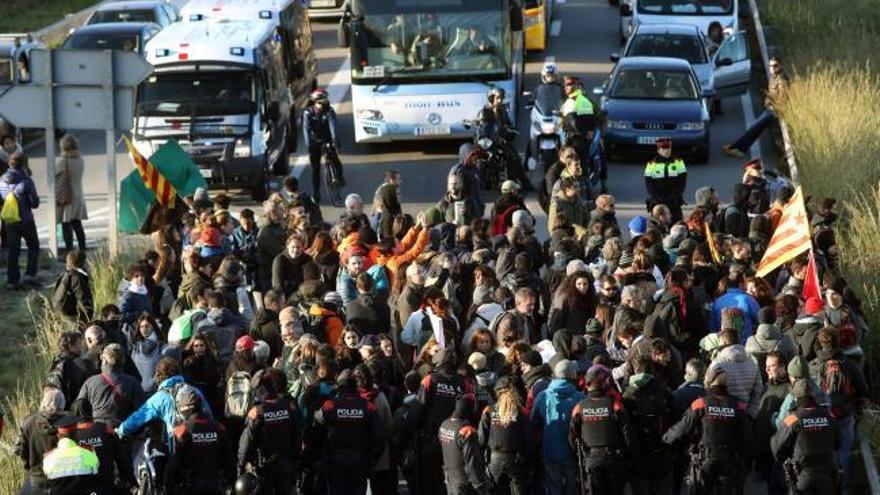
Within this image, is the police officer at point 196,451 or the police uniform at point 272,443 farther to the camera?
the police uniform at point 272,443

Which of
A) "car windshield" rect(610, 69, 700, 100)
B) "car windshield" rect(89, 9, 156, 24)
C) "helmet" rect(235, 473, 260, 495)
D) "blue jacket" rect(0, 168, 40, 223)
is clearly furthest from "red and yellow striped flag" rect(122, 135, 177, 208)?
"car windshield" rect(89, 9, 156, 24)

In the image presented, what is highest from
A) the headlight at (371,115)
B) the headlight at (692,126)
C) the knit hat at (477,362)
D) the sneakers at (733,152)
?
the knit hat at (477,362)

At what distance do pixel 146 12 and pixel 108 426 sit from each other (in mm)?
25636

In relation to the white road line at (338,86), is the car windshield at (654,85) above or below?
above

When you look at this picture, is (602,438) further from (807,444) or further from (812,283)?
(812,283)

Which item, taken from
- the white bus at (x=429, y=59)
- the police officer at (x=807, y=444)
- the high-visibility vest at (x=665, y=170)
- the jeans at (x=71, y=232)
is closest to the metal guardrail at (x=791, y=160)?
the police officer at (x=807, y=444)

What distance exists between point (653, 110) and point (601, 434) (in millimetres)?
15784

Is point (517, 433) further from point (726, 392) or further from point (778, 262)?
point (778, 262)

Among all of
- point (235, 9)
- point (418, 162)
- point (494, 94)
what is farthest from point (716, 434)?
point (235, 9)

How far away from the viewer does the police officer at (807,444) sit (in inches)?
583

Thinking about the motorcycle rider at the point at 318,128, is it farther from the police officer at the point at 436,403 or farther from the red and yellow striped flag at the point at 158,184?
the police officer at the point at 436,403

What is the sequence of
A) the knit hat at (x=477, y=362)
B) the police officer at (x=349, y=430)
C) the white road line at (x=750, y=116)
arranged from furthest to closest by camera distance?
the white road line at (x=750, y=116) → the knit hat at (x=477, y=362) → the police officer at (x=349, y=430)

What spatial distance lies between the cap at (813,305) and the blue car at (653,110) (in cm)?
1302

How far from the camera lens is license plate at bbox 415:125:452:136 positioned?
100 feet
